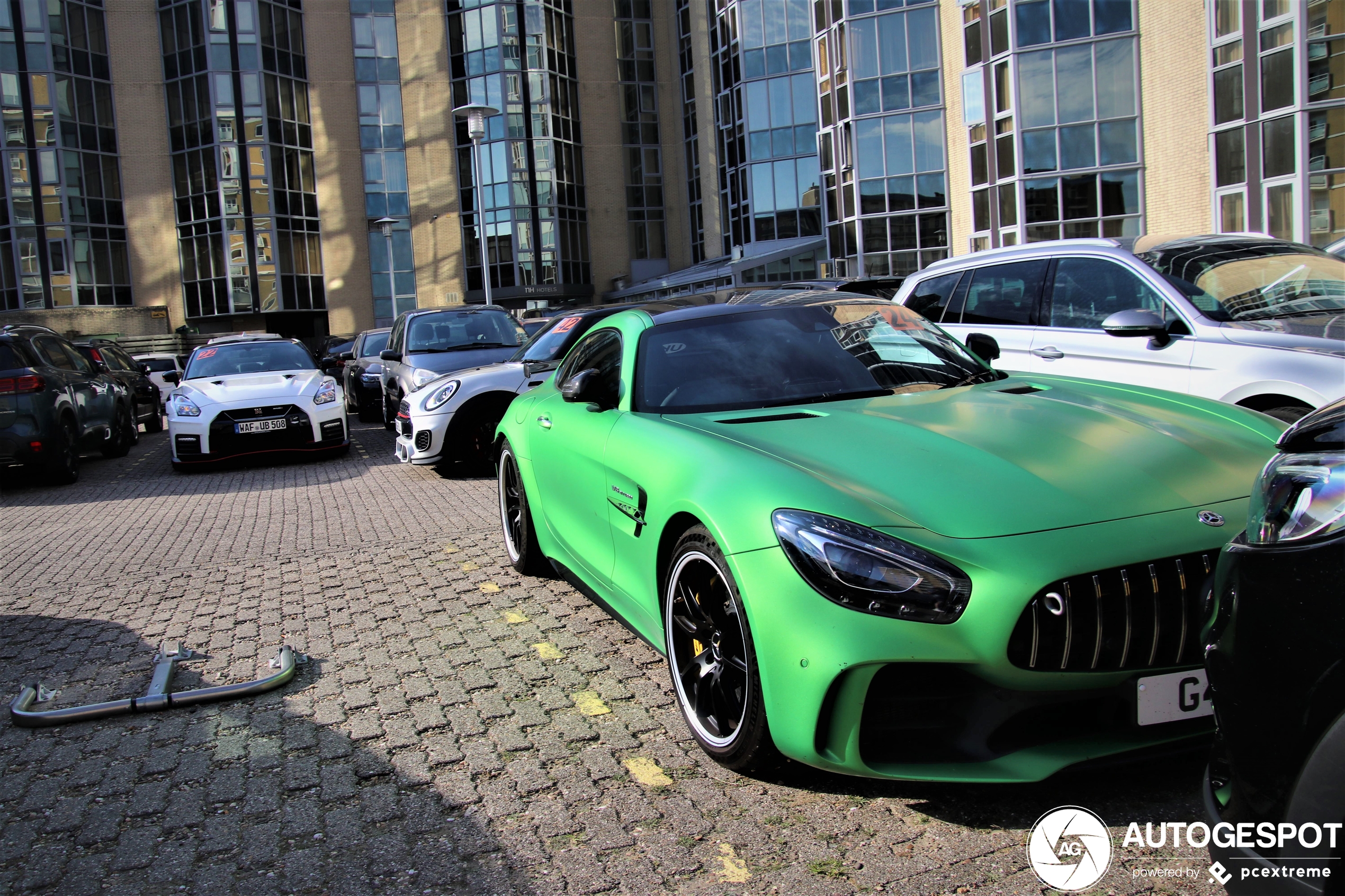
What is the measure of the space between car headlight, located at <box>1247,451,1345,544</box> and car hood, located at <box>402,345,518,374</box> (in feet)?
35.2

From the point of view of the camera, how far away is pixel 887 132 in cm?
3070

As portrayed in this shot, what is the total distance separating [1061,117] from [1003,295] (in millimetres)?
18943

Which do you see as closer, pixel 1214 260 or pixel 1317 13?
pixel 1214 260

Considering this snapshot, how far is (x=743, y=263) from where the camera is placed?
38.3m

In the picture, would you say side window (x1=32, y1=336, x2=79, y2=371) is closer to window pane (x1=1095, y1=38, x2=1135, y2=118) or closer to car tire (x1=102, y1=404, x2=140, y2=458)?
car tire (x1=102, y1=404, x2=140, y2=458)

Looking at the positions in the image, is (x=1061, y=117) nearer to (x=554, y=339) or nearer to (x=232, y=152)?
(x=554, y=339)

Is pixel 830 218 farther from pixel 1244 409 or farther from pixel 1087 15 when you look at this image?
pixel 1244 409

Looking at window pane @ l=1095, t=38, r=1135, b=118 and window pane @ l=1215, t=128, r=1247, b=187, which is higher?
window pane @ l=1095, t=38, r=1135, b=118

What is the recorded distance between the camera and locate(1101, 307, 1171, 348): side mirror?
5879 mm

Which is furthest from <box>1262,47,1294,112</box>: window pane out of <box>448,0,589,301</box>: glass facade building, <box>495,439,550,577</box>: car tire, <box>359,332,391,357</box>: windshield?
<box>448,0,589,301</box>: glass facade building

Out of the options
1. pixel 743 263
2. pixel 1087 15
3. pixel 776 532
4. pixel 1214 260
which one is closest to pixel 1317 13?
pixel 1087 15

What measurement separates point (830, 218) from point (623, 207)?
19.1 metres

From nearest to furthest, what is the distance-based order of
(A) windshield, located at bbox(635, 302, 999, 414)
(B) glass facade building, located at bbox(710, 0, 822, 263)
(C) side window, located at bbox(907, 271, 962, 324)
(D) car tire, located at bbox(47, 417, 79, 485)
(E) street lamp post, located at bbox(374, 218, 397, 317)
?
(A) windshield, located at bbox(635, 302, 999, 414) → (C) side window, located at bbox(907, 271, 962, 324) → (D) car tire, located at bbox(47, 417, 79, 485) → (B) glass facade building, located at bbox(710, 0, 822, 263) → (E) street lamp post, located at bbox(374, 218, 397, 317)

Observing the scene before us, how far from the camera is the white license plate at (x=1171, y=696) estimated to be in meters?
2.71
